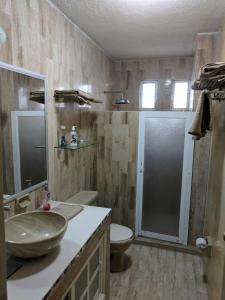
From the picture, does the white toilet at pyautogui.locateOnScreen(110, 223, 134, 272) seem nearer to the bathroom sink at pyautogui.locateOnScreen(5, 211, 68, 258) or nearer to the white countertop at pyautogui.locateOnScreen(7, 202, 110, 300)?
the white countertop at pyautogui.locateOnScreen(7, 202, 110, 300)

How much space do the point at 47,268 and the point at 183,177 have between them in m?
2.10

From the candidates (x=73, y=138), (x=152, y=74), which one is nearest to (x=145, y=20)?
(x=73, y=138)

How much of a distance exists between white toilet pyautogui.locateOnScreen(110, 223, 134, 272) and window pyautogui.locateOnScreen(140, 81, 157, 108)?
2.22 metres

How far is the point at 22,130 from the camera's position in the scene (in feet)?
5.88

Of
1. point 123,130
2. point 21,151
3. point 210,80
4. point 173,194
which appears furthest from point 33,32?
point 173,194

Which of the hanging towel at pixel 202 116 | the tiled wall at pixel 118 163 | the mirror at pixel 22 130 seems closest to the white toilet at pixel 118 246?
the tiled wall at pixel 118 163

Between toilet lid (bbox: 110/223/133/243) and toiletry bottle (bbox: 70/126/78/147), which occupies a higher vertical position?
toiletry bottle (bbox: 70/126/78/147)

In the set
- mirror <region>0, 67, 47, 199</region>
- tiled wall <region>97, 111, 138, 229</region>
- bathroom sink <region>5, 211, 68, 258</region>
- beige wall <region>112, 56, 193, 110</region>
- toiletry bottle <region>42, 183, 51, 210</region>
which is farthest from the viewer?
beige wall <region>112, 56, 193, 110</region>

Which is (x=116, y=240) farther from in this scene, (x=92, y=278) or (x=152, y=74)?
(x=152, y=74)

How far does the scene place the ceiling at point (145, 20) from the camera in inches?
78.4

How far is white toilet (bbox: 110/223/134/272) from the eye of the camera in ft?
7.86

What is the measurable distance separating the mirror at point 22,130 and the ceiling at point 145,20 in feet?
2.81

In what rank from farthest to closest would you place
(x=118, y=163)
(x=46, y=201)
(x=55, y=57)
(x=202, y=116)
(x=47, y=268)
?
(x=118, y=163)
(x=55, y=57)
(x=46, y=201)
(x=202, y=116)
(x=47, y=268)

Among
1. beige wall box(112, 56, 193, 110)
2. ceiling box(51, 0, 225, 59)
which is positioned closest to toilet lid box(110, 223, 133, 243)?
beige wall box(112, 56, 193, 110)
